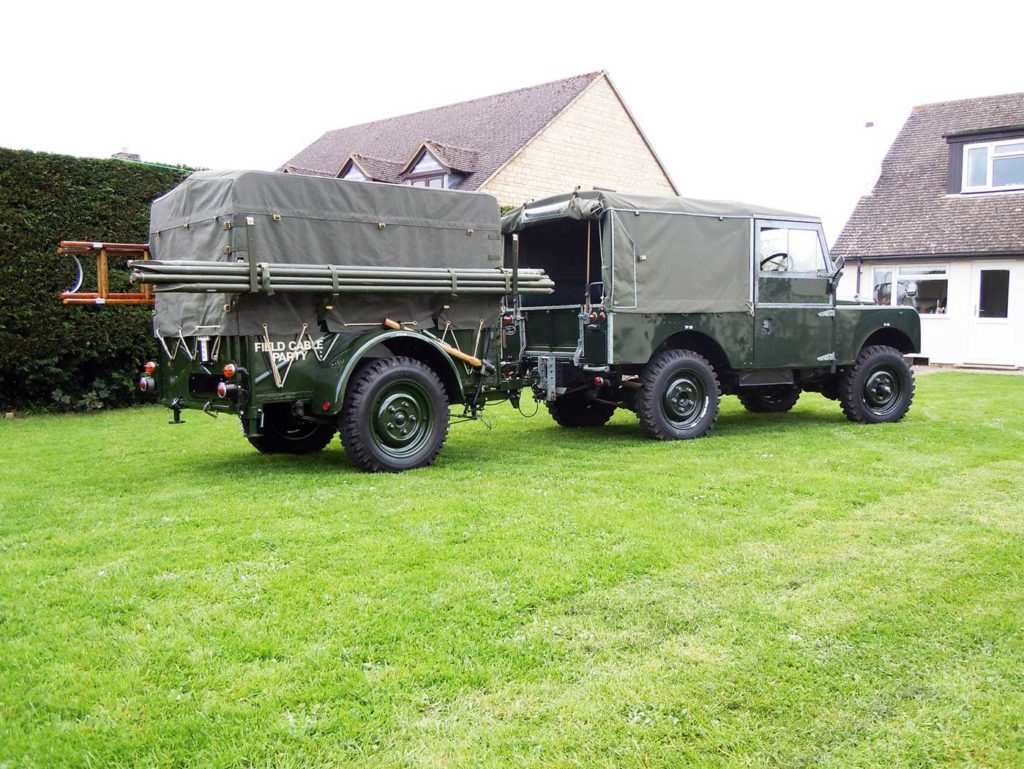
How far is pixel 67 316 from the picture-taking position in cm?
1244

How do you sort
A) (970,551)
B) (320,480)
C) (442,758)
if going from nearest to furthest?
(442,758) → (970,551) → (320,480)

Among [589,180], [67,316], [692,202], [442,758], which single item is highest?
[589,180]

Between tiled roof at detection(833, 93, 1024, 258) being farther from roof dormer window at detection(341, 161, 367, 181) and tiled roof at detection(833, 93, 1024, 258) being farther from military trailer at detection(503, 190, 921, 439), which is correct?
roof dormer window at detection(341, 161, 367, 181)

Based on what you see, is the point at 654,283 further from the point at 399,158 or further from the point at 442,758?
the point at 399,158

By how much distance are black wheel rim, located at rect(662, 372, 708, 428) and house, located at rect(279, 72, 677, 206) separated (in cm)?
1739

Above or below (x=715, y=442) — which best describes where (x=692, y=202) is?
above

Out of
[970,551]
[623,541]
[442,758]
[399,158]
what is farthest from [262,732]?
[399,158]

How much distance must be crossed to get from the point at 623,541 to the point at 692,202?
5.51m

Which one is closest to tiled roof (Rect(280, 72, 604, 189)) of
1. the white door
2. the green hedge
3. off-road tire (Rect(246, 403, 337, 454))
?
Answer: the white door

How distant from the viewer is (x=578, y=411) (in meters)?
11.1

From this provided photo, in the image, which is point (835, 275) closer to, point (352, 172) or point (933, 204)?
point (933, 204)

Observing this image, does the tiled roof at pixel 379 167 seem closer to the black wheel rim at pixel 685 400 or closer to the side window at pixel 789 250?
the side window at pixel 789 250

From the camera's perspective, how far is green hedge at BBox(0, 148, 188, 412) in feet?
39.2

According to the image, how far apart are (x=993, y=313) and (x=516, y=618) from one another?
1971cm
